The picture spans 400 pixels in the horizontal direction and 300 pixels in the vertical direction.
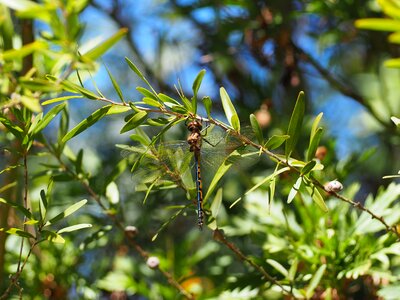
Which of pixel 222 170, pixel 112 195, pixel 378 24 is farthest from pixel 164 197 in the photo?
pixel 378 24

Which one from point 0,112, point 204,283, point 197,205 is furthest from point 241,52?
point 0,112

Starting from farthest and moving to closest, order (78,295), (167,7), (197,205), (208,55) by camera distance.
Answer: (167,7), (208,55), (78,295), (197,205)

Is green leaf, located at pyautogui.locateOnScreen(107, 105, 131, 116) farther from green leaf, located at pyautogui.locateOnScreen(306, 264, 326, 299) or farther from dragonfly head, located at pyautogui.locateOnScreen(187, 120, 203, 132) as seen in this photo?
green leaf, located at pyautogui.locateOnScreen(306, 264, 326, 299)

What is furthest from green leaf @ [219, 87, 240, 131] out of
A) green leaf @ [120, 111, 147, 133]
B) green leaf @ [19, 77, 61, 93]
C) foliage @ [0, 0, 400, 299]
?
green leaf @ [19, 77, 61, 93]

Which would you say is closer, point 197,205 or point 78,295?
point 197,205

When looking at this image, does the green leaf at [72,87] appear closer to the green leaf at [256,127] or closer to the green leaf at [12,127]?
the green leaf at [12,127]

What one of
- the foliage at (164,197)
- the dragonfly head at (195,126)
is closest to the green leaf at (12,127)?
the foliage at (164,197)

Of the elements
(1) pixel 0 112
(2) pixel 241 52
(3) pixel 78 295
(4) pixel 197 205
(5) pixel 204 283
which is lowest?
(5) pixel 204 283

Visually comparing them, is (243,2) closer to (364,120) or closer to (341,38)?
(341,38)
